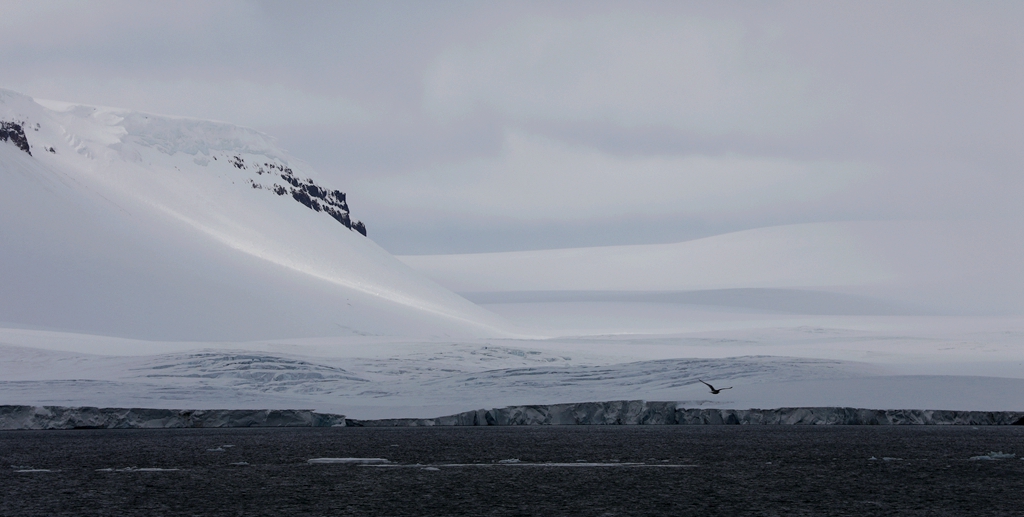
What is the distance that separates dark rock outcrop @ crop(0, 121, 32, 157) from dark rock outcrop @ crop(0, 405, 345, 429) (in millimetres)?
52750

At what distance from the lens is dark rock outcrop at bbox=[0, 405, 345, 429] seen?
18484 mm

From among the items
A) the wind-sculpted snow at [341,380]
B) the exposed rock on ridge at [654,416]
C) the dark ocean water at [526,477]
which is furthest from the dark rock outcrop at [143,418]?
the dark ocean water at [526,477]

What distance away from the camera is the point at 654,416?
19.8 meters

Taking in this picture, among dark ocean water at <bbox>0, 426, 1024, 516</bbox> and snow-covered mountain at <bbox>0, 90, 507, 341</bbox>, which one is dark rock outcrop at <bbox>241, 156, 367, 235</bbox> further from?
dark ocean water at <bbox>0, 426, 1024, 516</bbox>

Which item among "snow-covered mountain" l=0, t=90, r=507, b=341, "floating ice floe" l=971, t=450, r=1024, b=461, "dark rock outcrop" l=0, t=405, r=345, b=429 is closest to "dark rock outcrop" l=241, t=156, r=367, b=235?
"snow-covered mountain" l=0, t=90, r=507, b=341

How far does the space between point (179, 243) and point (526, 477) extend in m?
60.0

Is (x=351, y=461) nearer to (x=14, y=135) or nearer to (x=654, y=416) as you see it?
(x=654, y=416)

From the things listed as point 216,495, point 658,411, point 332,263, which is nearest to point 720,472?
point 216,495

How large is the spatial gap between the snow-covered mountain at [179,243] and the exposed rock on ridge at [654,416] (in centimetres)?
3334

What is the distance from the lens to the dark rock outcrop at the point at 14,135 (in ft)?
219

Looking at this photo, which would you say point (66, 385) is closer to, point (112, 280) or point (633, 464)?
point (633, 464)

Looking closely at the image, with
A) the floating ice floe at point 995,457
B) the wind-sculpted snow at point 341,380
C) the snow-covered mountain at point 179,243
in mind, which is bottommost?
the floating ice floe at point 995,457

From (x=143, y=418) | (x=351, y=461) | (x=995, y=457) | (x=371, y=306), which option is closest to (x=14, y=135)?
(x=371, y=306)

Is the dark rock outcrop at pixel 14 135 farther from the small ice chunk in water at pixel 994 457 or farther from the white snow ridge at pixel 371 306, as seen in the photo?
the small ice chunk in water at pixel 994 457
